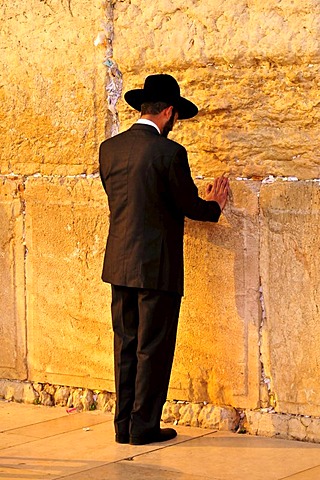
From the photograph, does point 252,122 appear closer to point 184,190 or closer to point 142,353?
point 184,190

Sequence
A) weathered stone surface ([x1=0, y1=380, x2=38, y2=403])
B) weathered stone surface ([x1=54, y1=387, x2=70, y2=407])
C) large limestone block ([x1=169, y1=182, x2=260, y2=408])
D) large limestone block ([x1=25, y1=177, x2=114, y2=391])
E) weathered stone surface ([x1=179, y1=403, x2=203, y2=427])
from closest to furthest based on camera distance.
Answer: large limestone block ([x1=169, y1=182, x2=260, y2=408]) → weathered stone surface ([x1=179, y1=403, x2=203, y2=427]) → large limestone block ([x1=25, y1=177, x2=114, y2=391]) → weathered stone surface ([x1=54, y1=387, x2=70, y2=407]) → weathered stone surface ([x1=0, y1=380, x2=38, y2=403])

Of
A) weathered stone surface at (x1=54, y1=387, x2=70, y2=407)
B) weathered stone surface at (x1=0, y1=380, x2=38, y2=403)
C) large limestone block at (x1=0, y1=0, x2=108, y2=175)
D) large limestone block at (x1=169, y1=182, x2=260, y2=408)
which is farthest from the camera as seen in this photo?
weathered stone surface at (x1=0, y1=380, x2=38, y2=403)

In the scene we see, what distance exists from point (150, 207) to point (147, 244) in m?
0.20

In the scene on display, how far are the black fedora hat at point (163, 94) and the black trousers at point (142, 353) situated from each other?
99 cm

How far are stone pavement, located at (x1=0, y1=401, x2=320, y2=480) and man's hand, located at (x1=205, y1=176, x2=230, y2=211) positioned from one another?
129 cm

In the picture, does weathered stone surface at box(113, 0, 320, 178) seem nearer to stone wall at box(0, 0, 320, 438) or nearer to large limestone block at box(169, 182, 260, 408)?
stone wall at box(0, 0, 320, 438)

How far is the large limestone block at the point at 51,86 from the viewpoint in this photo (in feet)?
22.6

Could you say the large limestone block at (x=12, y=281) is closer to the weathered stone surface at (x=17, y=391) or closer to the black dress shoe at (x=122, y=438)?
the weathered stone surface at (x=17, y=391)

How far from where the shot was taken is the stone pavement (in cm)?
571

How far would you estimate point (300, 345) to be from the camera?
630cm

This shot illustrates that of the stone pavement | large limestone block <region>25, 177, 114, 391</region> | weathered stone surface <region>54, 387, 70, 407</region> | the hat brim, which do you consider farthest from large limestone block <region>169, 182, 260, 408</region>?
weathered stone surface <region>54, 387, 70, 407</region>

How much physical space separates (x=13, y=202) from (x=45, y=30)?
1.09 metres

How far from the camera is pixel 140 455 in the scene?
19.9ft

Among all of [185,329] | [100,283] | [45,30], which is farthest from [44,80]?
[185,329]
